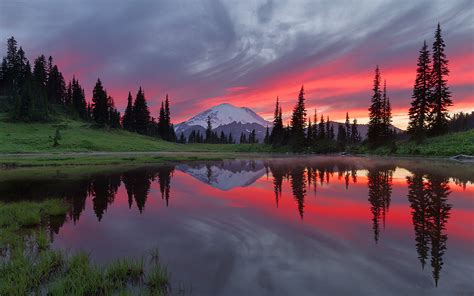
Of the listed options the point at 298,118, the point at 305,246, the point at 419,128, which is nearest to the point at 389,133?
the point at 419,128

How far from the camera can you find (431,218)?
11.4 meters

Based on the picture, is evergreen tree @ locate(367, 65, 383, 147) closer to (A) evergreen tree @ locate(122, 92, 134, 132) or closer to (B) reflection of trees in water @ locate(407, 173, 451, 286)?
(B) reflection of trees in water @ locate(407, 173, 451, 286)

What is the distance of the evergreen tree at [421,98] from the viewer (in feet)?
199

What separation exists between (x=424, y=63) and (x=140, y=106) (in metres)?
100

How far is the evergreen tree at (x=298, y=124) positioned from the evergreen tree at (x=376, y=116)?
65.1 ft

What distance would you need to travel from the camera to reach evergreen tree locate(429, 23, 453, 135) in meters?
57.3

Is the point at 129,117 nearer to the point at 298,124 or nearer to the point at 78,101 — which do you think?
the point at 78,101

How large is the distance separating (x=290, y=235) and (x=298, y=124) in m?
88.8

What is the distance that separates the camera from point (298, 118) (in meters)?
97.1

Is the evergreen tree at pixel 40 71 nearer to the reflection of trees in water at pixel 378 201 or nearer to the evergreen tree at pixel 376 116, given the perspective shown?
the evergreen tree at pixel 376 116

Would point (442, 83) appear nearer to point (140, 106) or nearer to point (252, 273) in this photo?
point (252, 273)

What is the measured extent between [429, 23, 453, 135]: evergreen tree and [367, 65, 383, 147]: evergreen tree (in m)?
15.0

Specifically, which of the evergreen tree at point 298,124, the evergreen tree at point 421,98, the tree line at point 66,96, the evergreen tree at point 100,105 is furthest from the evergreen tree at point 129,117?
the evergreen tree at point 421,98

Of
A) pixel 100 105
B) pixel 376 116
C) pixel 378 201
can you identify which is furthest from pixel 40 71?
pixel 378 201
